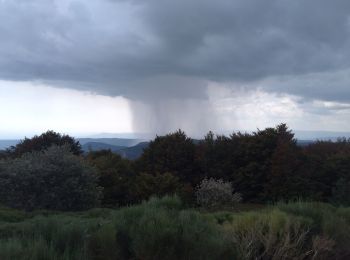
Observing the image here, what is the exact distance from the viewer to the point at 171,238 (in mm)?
7148

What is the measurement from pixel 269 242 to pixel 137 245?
2.71 meters

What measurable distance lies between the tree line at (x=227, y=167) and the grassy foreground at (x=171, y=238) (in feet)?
46.2

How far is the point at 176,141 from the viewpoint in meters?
34.4

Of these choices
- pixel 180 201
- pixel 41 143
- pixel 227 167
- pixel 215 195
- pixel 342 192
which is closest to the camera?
pixel 180 201

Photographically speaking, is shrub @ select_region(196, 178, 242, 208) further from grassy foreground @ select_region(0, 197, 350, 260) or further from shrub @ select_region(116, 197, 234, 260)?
shrub @ select_region(116, 197, 234, 260)

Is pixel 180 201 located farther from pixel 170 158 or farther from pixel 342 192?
pixel 170 158

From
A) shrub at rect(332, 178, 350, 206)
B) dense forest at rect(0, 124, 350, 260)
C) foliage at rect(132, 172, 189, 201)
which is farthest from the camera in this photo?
foliage at rect(132, 172, 189, 201)

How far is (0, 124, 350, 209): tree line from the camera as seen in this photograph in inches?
1093

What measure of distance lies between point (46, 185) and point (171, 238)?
46.9ft

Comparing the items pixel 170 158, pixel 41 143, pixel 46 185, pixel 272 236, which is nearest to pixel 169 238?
pixel 272 236

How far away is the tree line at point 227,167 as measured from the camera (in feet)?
91.0

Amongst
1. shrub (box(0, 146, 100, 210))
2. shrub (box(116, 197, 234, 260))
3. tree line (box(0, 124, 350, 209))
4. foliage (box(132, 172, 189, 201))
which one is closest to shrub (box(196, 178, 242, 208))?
tree line (box(0, 124, 350, 209))

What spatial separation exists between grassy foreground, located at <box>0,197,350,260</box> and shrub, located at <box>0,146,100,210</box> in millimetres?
10954

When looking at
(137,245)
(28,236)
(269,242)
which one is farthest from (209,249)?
(28,236)
